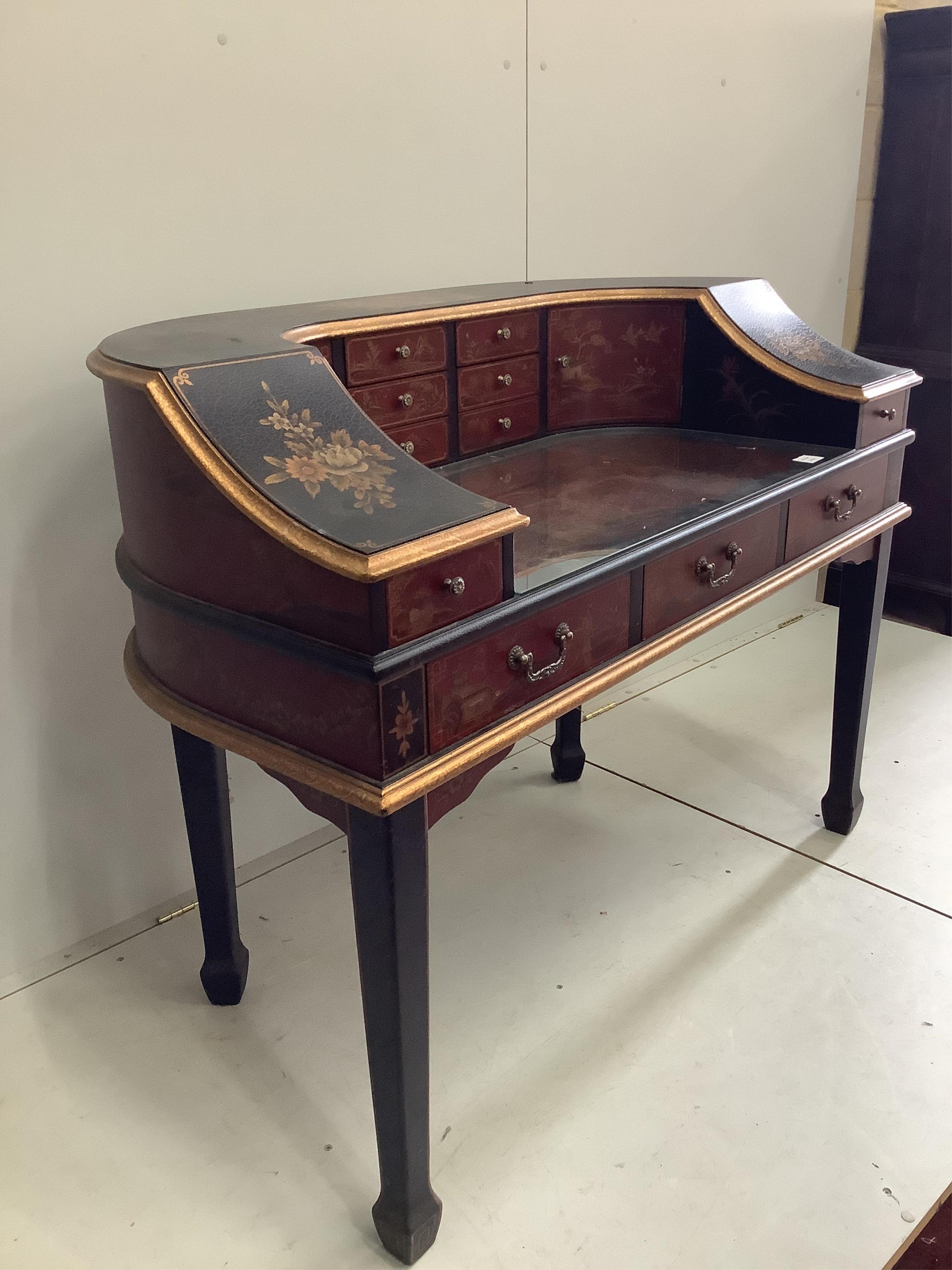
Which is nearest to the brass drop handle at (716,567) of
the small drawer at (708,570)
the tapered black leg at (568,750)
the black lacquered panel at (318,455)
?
the small drawer at (708,570)

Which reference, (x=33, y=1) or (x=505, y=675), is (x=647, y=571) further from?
(x=33, y=1)

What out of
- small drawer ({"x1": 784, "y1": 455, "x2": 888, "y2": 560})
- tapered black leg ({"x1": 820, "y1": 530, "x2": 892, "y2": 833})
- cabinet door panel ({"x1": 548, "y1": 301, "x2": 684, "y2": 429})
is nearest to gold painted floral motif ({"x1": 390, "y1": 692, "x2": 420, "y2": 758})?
small drawer ({"x1": 784, "y1": 455, "x2": 888, "y2": 560})

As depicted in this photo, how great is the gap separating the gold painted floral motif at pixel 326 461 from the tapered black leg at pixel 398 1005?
0.36m

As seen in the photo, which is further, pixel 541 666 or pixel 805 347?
pixel 805 347

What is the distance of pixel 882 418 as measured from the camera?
203 centimetres

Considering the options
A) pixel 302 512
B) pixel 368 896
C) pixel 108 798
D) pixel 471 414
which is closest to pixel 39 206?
pixel 471 414

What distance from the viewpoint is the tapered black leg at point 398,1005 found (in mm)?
1272

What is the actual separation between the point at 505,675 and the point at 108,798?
107 cm

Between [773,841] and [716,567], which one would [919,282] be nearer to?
[773,841]

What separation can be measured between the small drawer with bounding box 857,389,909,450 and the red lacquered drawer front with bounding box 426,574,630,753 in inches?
28.4

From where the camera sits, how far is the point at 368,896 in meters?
1.29

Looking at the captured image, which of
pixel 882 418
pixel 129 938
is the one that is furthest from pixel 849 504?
pixel 129 938

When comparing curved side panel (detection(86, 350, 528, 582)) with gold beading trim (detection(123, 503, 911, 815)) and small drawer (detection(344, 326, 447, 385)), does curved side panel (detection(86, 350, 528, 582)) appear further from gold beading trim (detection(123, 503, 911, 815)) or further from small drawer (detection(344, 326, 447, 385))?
small drawer (detection(344, 326, 447, 385))

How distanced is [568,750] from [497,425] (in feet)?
3.08
